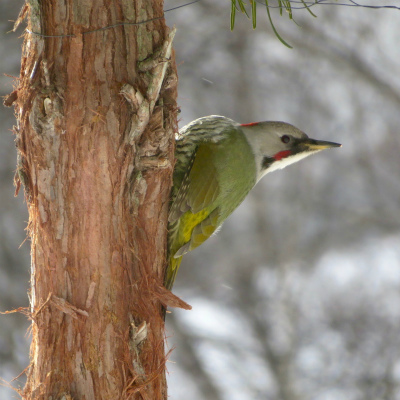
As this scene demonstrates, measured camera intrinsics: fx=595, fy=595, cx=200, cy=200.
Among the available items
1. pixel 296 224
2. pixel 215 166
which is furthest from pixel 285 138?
pixel 296 224

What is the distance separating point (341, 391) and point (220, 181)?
3.99 metres

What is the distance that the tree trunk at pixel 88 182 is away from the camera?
190 cm

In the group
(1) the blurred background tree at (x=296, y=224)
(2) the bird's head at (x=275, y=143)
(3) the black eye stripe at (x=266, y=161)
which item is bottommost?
(1) the blurred background tree at (x=296, y=224)

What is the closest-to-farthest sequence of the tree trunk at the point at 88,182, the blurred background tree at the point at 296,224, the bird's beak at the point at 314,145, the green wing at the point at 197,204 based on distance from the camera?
1. the tree trunk at the point at 88,182
2. the green wing at the point at 197,204
3. the bird's beak at the point at 314,145
4. the blurred background tree at the point at 296,224

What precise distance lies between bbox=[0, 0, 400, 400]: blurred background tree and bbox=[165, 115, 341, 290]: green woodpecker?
3.26 m

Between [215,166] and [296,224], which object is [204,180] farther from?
[296,224]

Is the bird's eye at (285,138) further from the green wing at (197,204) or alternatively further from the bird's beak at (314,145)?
the green wing at (197,204)

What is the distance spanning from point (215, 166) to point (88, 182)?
868 millimetres

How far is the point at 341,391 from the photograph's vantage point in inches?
232

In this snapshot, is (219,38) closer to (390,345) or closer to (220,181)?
(390,345)

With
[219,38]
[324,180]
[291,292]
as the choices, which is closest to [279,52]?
Answer: [219,38]

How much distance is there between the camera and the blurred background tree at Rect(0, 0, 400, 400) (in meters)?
6.04

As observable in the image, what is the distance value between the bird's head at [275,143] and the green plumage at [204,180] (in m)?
0.09

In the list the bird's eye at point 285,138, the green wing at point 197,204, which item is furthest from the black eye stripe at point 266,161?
the green wing at point 197,204
